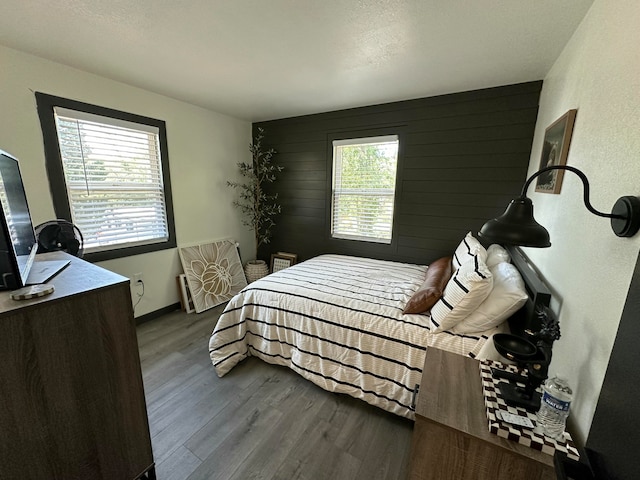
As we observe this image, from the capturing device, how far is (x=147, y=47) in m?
1.83

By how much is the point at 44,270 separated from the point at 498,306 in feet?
7.37

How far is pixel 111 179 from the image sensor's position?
2.52 meters

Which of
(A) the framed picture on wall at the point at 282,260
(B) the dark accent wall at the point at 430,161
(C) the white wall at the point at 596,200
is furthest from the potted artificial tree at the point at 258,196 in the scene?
(C) the white wall at the point at 596,200

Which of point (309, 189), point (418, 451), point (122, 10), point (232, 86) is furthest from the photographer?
point (309, 189)

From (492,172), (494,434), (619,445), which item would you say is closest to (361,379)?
(494,434)

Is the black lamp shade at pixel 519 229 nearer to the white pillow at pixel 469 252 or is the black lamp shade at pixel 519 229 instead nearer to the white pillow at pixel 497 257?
the white pillow at pixel 469 252

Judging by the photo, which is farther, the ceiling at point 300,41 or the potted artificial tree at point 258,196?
the potted artificial tree at point 258,196

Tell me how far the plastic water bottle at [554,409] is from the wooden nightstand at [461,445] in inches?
3.1

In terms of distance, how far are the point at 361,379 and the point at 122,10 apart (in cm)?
267

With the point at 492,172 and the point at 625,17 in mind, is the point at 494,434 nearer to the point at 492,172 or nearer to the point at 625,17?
the point at 625,17

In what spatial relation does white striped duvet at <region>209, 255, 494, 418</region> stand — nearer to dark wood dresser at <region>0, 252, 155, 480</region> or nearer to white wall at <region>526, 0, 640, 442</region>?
white wall at <region>526, 0, 640, 442</region>

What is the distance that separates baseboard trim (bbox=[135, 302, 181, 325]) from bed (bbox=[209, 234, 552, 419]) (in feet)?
4.14

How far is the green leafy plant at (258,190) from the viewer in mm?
3872

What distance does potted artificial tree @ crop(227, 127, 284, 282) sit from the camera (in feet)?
12.7
